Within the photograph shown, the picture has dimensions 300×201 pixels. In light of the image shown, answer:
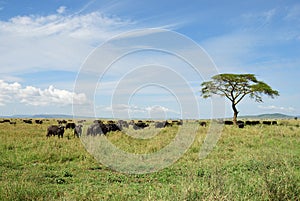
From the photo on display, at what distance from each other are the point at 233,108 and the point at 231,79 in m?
3.41

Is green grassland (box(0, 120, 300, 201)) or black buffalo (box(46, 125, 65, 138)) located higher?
black buffalo (box(46, 125, 65, 138))

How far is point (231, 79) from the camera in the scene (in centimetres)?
3353

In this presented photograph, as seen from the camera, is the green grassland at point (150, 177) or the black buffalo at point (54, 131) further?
the black buffalo at point (54, 131)

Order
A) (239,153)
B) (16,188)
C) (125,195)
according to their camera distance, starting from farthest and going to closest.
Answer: (239,153) < (125,195) < (16,188)

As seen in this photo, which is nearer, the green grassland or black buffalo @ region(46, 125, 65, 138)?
the green grassland

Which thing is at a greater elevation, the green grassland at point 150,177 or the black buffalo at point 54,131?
the black buffalo at point 54,131

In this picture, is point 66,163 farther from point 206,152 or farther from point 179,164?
point 206,152

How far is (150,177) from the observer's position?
27.3 feet

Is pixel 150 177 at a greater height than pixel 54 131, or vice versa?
pixel 54 131

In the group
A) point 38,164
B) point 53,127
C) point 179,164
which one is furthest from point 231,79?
point 38,164

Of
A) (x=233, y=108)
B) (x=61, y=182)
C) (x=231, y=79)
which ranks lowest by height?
(x=61, y=182)

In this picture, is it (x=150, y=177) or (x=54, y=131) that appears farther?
(x=54, y=131)

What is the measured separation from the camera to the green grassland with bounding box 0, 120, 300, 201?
518 centimetres

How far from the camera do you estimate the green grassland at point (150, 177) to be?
5.18 m
